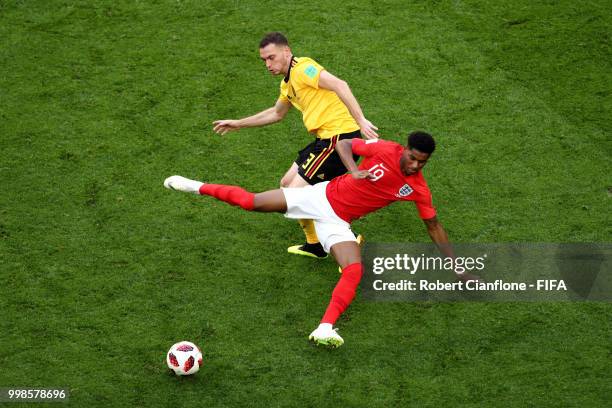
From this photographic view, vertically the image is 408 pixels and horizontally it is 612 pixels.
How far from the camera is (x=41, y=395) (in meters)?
6.98

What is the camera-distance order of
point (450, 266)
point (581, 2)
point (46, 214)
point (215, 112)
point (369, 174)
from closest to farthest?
point (369, 174) → point (450, 266) → point (46, 214) → point (215, 112) → point (581, 2)

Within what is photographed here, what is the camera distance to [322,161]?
8188 millimetres

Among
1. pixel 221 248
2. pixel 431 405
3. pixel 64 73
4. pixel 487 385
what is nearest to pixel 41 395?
pixel 221 248

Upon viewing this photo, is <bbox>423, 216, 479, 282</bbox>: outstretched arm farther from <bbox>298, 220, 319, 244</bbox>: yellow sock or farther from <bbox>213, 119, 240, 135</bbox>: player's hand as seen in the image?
<bbox>213, 119, 240, 135</bbox>: player's hand

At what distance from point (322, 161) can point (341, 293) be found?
145 cm

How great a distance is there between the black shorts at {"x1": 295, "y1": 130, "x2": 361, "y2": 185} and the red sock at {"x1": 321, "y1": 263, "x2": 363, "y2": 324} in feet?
3.86

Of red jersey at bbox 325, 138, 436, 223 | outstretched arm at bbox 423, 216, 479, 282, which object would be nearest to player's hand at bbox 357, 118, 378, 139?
red jersey at bbox 325, 138, 436, 223

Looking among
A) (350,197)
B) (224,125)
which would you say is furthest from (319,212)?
(224,125)

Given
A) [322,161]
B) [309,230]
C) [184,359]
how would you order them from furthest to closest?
1. [309,230]
2. [322,161]
3. [184,359]

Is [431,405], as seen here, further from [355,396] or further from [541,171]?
[541,171]

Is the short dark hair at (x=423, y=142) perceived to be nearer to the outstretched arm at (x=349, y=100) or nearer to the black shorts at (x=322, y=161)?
the outstretched arm at (x=349, y=100)

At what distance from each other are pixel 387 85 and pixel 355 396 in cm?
487

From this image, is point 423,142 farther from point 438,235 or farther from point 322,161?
point 322,161
